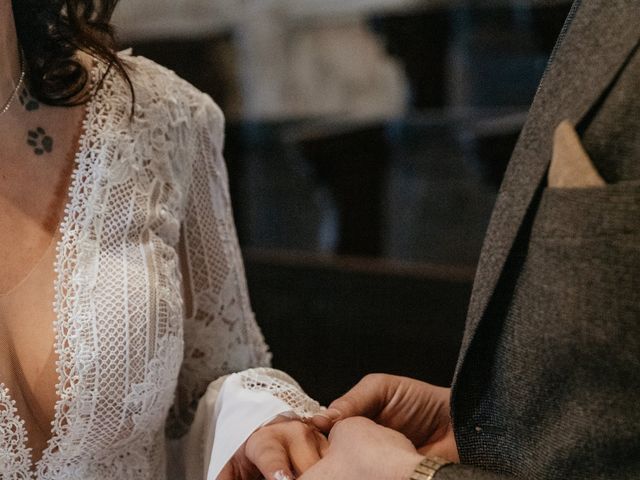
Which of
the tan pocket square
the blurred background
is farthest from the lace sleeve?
the blurred background

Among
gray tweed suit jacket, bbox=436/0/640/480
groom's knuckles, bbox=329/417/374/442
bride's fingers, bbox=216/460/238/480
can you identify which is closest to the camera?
gray tweed suit jacket, bbox=436/0/640/480

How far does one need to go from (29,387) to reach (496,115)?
125 inches

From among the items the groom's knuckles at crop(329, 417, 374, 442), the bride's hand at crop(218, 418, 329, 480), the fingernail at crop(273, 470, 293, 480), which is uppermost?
the groom's knuckles at crop(329, 417, 374, 442)

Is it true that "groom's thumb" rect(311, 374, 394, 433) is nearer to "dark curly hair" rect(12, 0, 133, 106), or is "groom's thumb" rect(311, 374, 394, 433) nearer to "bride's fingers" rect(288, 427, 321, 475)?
"bride's fingers" rect(288, 427, 321, 475)

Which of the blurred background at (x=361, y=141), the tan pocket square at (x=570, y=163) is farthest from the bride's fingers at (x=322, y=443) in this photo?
the blurred background at (x=361, y=141)

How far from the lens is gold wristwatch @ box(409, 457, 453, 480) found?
738mm

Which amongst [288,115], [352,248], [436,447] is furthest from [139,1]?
[436,447]

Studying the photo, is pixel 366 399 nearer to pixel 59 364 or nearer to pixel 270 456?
pixel 270 456

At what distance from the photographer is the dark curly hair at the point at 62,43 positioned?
1.16 meters

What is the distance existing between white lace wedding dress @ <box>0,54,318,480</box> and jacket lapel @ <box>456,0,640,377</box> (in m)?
0.48

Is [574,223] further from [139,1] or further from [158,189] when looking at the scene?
[139,1]

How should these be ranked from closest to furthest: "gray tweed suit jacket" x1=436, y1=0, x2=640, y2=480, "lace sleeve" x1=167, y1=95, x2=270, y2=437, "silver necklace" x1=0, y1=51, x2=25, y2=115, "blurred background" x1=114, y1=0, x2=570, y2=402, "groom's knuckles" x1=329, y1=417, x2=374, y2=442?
1. "gray tweed suit jacket" x1=436, y1=0, x2=640, y2=480
2. "groom's knuckles" x1=329, y1=417, x2=374, y2=442
3. "silver necklace" x1=0, y1=51, x2=25, y2=115
4. "lace sleeve" x1=167, y1=95, x2=270, y2=437
5. "blurred background" x1=114, y1=0, x2=570, y2=402

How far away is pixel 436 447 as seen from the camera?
3.13ft

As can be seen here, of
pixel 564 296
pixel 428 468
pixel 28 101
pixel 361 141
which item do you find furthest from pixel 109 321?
pixel 361 141
